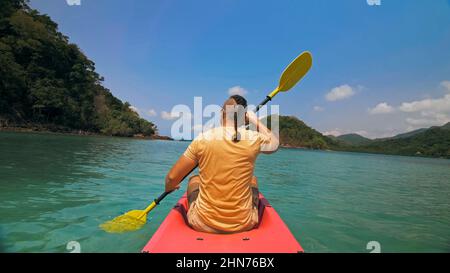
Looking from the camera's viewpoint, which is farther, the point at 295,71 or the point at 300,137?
the point at 300,137

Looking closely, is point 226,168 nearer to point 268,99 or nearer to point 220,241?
point 220,241

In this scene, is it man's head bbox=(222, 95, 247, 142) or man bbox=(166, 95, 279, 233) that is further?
man's head bbox=(222, 95, 247, 142)

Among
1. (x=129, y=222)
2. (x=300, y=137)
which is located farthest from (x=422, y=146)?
(x=129, y=222)

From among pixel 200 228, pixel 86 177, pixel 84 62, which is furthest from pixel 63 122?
pixel 200 228

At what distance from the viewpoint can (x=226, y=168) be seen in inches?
109

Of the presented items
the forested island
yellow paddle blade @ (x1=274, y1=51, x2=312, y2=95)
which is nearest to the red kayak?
yellow paddle blade @ (x1=274, y1=51, x2=312, y2=95)

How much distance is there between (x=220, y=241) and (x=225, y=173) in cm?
69

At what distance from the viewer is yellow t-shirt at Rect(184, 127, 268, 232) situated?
2.76 metres

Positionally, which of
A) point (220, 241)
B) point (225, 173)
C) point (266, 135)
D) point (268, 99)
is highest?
point (268, 99)

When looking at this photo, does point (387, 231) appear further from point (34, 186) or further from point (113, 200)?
point (34, 186)

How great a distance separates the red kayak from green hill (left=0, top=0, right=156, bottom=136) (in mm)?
54581

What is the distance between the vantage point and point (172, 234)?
2990 mm

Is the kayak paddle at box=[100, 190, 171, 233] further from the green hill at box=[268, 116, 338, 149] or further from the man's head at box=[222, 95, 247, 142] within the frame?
the green hill at box=[268, 116, 338, 149]

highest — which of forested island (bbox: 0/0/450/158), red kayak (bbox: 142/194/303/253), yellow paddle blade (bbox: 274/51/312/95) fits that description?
forested island (bbox: 0/0/450/158)
